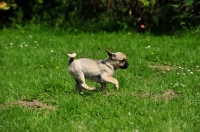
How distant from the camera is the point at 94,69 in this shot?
7.53m

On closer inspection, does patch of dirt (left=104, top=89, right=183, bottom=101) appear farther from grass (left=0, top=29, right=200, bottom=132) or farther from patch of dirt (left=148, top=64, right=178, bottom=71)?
patch of dirt (left=148, top=64, right=178, bottom=71)

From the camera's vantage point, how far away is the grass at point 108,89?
253 inches

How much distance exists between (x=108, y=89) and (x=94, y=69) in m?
0.55

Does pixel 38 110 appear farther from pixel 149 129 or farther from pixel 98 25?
pixel 98 25

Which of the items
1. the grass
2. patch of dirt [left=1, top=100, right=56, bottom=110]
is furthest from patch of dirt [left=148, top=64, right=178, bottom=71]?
patch of dirt [left=1, top=100, right=56, bottom=110]

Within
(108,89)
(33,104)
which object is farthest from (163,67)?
(33,104)

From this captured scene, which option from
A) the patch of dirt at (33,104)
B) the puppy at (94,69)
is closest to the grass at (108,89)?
the patch of dirt at (33,104)

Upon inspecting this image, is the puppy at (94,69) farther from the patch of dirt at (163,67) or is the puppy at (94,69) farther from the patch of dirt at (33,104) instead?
the patch of dirt at (163,67)

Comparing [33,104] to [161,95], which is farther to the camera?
[161,95]

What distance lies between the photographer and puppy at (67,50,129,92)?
744cm

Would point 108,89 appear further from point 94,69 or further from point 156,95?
point 156,95

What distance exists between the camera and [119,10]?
1431 cm

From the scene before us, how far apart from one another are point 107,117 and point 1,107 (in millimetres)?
1731

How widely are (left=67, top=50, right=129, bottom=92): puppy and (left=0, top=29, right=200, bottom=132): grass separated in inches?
9.2
